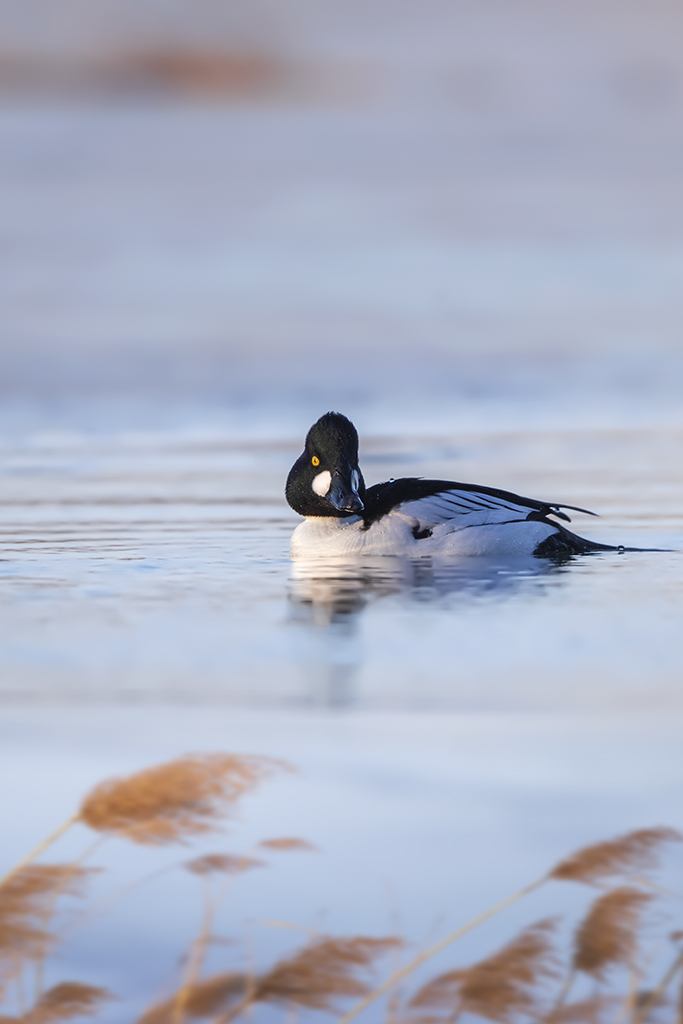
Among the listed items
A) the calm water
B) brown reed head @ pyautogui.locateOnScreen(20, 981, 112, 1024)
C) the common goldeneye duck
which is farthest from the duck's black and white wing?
brown reed head @ pyautogui.locateOnScreen(20, 981, 112, 1024)

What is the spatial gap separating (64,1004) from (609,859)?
0.89 m

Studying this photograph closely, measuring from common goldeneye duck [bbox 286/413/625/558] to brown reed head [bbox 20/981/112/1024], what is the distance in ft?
19.0

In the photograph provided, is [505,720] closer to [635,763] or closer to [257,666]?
[635,763]

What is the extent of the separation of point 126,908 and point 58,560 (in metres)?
5.06

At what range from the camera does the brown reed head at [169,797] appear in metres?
1.93

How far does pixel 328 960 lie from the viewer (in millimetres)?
1986

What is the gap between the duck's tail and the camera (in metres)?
8.18

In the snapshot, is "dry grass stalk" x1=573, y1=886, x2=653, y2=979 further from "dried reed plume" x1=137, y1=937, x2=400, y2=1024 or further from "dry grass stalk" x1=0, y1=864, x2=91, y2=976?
"dry grass stalk" x1=0, y1=864, x2=91, y2=976

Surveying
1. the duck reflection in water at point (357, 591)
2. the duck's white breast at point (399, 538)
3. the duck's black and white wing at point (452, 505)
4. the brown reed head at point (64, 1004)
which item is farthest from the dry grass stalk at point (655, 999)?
the duck's black and white wing at point (452, 505)

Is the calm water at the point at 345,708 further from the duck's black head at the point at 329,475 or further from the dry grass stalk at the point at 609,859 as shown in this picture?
the dry grass stalk at the point at 609,859

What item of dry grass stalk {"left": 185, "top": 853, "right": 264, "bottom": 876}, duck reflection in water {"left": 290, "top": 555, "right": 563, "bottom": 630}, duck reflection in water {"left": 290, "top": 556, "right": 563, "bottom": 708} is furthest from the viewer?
duck reflection in water {"left": 290, "top": 555, "right": 563, "bottom": 630}

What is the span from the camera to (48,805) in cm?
316

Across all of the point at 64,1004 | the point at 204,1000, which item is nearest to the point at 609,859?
the point at 204,1000

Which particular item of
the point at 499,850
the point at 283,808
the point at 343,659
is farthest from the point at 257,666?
the point at 499,850
